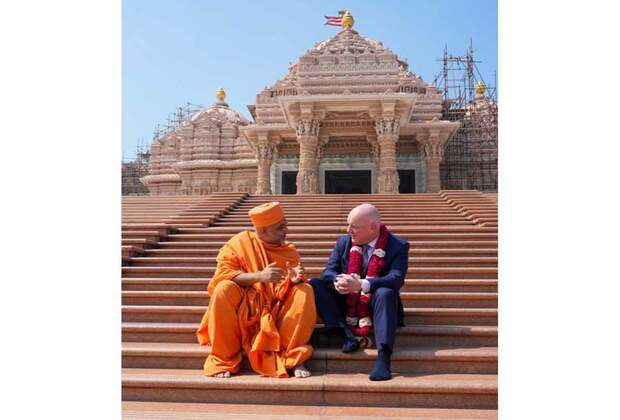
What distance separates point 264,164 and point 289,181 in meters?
1.28

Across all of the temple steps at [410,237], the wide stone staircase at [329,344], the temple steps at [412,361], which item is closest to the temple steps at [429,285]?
the wide stone staircase at [329,344]

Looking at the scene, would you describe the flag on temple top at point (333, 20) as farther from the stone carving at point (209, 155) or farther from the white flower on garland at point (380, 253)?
the white flower on garland at point (380, 253)

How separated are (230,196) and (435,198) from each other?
156 inches

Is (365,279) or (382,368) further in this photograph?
(365,279)

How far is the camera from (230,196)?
955 centimetres

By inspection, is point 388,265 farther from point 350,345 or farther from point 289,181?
point 289,181

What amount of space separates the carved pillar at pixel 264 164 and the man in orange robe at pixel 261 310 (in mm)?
13771

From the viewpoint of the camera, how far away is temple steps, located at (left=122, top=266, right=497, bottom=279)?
5039 mm

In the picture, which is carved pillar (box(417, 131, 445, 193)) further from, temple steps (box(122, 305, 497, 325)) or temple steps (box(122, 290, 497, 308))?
temple steps (box(122, 305, 497, 325))

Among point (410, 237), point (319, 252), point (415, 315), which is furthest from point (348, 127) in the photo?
point (415, 315)

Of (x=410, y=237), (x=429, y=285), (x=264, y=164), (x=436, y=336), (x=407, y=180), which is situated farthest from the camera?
(x=407, y=180)

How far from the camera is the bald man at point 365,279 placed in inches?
130

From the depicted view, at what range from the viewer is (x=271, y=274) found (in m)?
3.24
